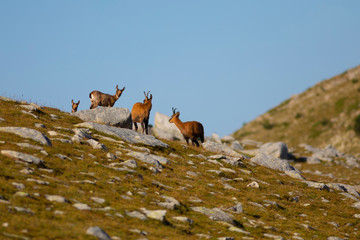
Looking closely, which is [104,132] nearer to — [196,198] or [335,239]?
[196,198]

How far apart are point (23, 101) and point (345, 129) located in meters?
55.5

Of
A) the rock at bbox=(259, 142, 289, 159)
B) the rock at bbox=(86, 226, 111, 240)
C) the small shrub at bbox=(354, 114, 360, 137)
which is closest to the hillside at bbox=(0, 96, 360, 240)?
the rock at bbox=(86, 226, 111, 240)

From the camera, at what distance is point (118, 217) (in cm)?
1332

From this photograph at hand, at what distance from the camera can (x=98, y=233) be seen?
11383 millimetres

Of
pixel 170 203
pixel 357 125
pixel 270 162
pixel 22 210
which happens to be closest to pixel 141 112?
pixel 270 162

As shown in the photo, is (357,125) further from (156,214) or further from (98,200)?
(98,200)

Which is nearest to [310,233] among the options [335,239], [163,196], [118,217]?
[335,239]

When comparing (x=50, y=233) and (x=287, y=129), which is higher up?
(x=287, y=129)

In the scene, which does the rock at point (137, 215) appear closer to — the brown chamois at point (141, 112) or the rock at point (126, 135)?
the rock at point (126, 135)

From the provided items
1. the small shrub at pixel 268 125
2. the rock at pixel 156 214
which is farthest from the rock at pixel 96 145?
the small shrub at pixel 268 125

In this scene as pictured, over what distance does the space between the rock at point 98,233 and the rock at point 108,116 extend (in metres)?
17.7

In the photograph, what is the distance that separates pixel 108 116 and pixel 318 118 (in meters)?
54.8

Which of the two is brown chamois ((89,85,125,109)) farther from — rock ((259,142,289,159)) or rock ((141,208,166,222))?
rock ((259,142,289,159))

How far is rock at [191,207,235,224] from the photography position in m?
15.8
